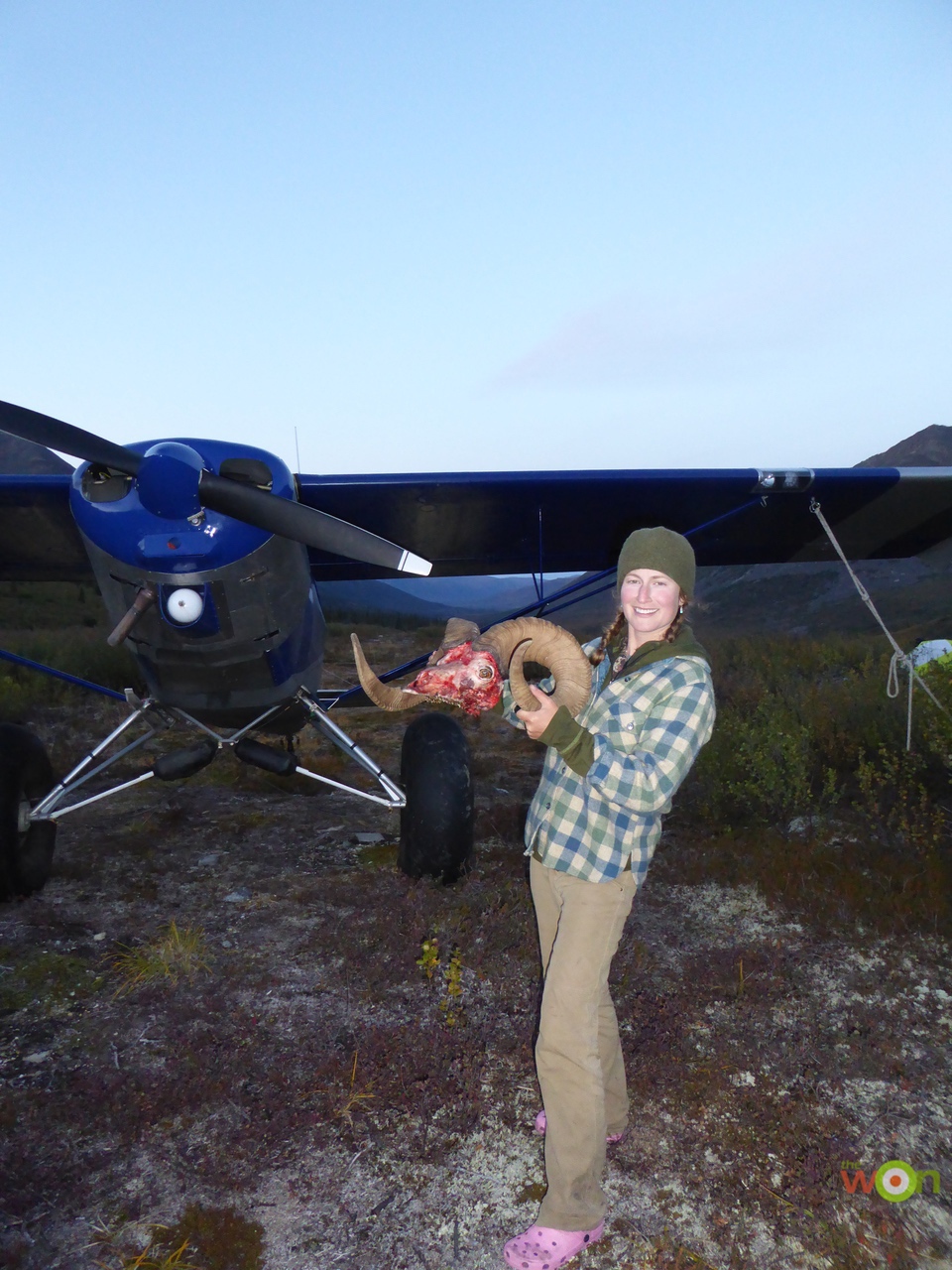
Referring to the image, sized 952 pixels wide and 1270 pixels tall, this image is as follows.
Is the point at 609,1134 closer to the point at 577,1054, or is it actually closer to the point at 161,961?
the point at 577,1054

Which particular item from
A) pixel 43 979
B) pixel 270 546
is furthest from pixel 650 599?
pixel 43 979

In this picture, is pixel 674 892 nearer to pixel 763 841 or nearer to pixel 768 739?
pixel 763 841

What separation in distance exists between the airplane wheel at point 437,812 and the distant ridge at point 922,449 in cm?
7221

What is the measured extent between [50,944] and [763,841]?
4186 millimetres

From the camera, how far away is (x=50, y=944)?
3.43m

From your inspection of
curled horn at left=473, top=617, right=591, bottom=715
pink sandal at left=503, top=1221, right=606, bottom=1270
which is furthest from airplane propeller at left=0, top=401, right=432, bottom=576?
pink sandal at left=503, top=1221, right=606, bottom=1270

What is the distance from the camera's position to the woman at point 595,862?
5.76 feet

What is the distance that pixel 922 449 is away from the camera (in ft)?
225

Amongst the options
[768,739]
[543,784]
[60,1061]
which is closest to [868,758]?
[768,739]

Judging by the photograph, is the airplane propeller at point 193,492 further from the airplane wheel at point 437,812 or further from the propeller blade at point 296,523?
the airplane wheel at point 437,812

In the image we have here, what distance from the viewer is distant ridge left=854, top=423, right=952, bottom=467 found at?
2564 inches

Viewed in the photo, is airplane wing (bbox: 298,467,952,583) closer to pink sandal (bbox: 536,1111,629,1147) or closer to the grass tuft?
the grass tuft

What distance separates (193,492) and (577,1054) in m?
2.79

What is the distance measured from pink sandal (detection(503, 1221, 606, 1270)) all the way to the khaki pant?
1.1 inches
